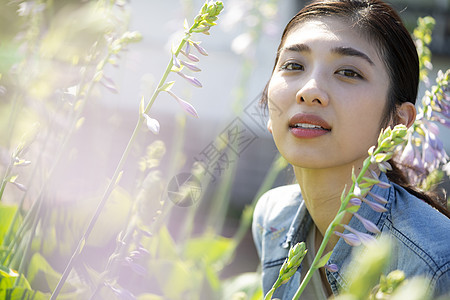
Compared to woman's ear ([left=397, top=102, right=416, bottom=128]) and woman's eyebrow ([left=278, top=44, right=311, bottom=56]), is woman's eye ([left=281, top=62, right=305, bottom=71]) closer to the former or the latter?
A: woman's eyebrow ([left=278, top=44, right=311, bottom=56])

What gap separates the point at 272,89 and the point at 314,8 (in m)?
0.16

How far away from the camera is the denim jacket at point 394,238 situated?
2.44 feet

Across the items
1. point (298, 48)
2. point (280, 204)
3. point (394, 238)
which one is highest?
point (298, 48)

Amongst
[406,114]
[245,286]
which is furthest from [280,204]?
[406,114]

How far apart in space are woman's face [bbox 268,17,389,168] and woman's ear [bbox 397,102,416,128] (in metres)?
0.06

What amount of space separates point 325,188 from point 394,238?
0.14 m

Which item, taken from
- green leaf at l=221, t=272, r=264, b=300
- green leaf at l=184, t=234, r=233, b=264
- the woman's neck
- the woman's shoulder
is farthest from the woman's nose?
green leaf at l=184, t=234, r=233, b=264

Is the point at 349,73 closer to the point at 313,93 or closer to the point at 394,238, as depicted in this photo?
the point at 313,93

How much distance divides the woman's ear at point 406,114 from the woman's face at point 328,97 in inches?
2.3

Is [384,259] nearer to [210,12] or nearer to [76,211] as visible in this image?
[210,12]

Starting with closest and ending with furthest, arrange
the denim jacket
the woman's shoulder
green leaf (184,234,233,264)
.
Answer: the denim jacket, the woman's shoulder, green leaf (184,234,233,264)

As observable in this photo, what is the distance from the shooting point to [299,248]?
453 mm

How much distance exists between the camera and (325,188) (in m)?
0.91

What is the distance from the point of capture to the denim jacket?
0.74m
